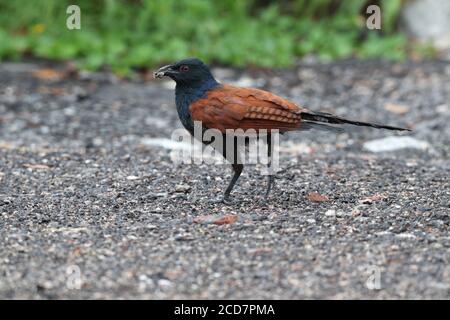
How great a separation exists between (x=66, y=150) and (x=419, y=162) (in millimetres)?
2943

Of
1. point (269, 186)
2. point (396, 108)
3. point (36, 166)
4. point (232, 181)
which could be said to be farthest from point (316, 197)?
point (396, 108)

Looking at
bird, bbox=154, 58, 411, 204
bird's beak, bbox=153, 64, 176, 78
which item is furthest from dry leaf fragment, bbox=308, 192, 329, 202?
bird's beak, bbox=153, 64, 176, 78

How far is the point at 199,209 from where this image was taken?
18.0ft

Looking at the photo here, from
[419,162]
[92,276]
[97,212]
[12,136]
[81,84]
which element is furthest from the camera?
[81,84]

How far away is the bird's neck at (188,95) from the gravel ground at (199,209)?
0.55 m

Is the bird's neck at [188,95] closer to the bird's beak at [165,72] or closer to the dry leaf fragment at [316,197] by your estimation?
the bird's beak at [165,72]

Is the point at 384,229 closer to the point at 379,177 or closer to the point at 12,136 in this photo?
the point at 379,177

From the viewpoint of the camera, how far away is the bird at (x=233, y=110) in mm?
5324

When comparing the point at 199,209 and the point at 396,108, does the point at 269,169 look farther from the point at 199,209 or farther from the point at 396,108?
the point at 396,108

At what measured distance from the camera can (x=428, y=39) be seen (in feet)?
38.7

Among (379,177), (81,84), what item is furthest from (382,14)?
(379,177)

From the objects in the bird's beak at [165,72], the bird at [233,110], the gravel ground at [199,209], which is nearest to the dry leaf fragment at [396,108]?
the gravel ground at [199,209]

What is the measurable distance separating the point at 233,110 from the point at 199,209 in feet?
2.20
